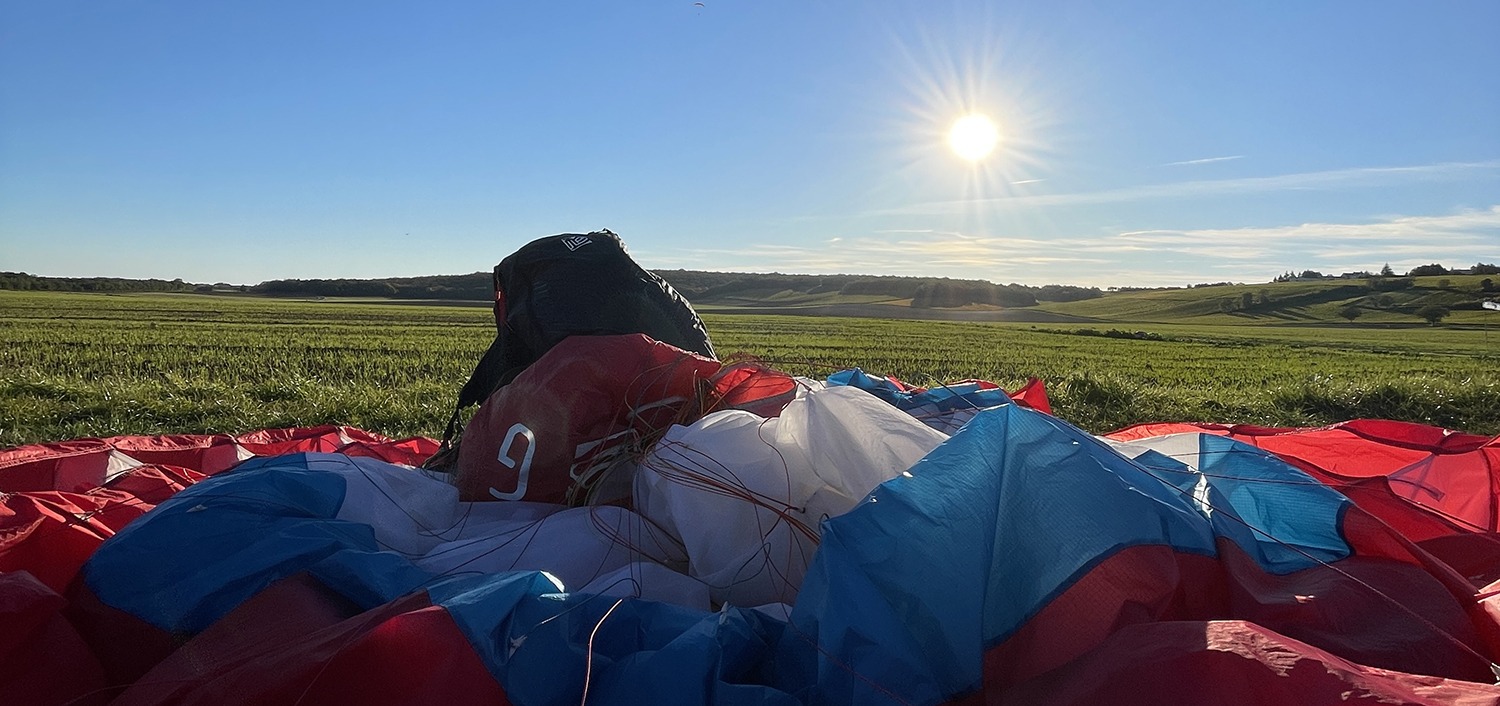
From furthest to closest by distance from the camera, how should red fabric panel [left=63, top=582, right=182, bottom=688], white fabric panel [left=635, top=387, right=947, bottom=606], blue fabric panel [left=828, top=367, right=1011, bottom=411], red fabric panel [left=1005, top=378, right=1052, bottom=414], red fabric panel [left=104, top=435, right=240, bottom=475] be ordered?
red fabric panel [left=1005, top=378, right=1052, bottom=414], red fabric panel [left=104, top=435, right=240, bottom=475], blue fabric panel [left=828, top=367, right=1011, bottom=411], white fabric panel [left=635, top=387, right=947, bottom=606], red fabric panel [left=63, top=582, right=182, bottom=688]

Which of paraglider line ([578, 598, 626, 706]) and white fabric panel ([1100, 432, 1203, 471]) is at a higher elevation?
white fabric panel ([1100, 432, 1203, 471])

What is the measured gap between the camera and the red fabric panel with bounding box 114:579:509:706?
1.32 m

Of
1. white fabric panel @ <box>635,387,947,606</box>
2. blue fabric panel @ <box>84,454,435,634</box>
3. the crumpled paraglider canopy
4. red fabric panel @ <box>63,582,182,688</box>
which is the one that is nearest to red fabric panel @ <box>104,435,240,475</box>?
the crumpled paraglider canopy

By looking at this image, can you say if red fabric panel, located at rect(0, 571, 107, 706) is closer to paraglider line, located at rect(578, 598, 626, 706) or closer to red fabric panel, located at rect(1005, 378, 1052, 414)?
paraglider line, located at rect(578, 598, 626, 706)

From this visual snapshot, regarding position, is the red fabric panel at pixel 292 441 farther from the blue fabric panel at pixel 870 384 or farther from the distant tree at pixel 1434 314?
the distant tree at pixel 1434 314

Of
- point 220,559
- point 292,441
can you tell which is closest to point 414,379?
point 292,441

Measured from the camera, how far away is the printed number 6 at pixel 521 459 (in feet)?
8.36

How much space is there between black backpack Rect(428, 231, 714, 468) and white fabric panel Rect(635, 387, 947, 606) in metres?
1.13

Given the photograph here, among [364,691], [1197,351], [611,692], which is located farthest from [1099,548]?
[1197,351]

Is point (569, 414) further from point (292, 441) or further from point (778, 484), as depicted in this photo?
point (292, 441)

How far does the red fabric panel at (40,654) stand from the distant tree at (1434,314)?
55.2m

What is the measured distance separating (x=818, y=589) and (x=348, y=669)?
751 mm

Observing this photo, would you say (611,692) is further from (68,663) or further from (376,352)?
(376,352)

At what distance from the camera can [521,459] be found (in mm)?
2561
